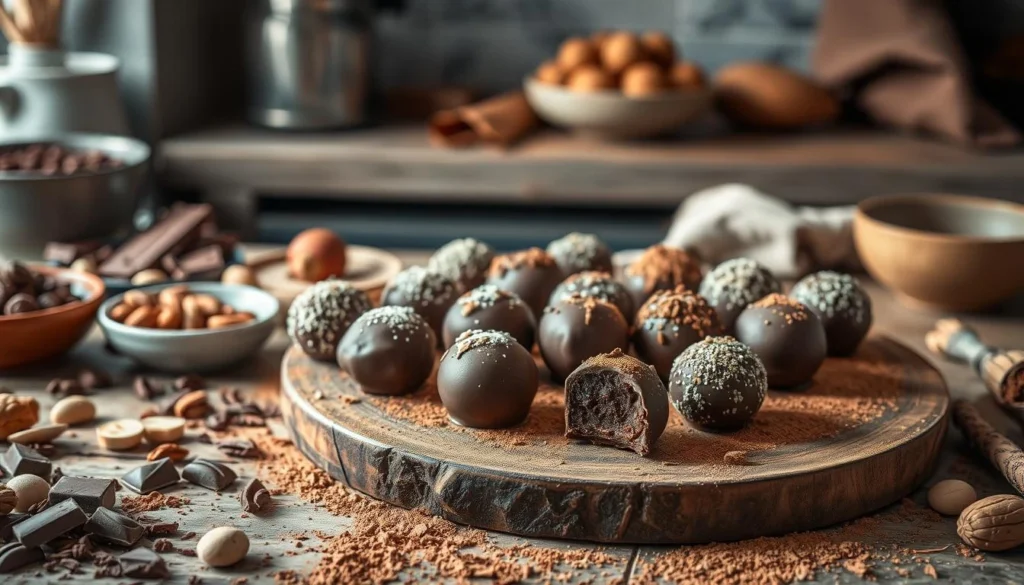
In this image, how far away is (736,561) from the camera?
43.3 inches

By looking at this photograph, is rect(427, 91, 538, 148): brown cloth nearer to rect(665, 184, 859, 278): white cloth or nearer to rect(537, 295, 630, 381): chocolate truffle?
rect(665, 184, 859, 278): white cloth

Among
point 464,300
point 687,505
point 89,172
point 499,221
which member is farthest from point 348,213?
point 687,505

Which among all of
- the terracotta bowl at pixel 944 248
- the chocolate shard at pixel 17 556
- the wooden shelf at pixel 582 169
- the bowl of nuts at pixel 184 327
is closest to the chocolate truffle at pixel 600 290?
the bowl of nuts at pixel 184 327

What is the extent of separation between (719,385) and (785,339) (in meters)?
0.17

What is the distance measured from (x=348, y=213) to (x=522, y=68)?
757 mm

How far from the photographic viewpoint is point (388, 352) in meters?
1.29

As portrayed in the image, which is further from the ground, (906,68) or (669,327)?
(906,68)

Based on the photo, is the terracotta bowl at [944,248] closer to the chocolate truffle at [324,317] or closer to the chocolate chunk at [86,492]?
the chocolate truffle at [324,317]

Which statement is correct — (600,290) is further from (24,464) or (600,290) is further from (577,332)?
(24,464)

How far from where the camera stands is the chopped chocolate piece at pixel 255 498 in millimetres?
1187

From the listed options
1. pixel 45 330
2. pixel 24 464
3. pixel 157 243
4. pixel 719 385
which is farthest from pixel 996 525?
pixel 157 243

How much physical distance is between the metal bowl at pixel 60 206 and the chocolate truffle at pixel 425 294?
69 centimetres

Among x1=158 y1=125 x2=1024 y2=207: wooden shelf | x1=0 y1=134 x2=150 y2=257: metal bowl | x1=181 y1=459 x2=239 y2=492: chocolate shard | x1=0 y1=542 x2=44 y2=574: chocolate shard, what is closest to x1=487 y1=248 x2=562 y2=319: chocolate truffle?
x1=181 y1=459 x2=239 y2=492: chocolate shard

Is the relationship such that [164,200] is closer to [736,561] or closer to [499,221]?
[499,221]
